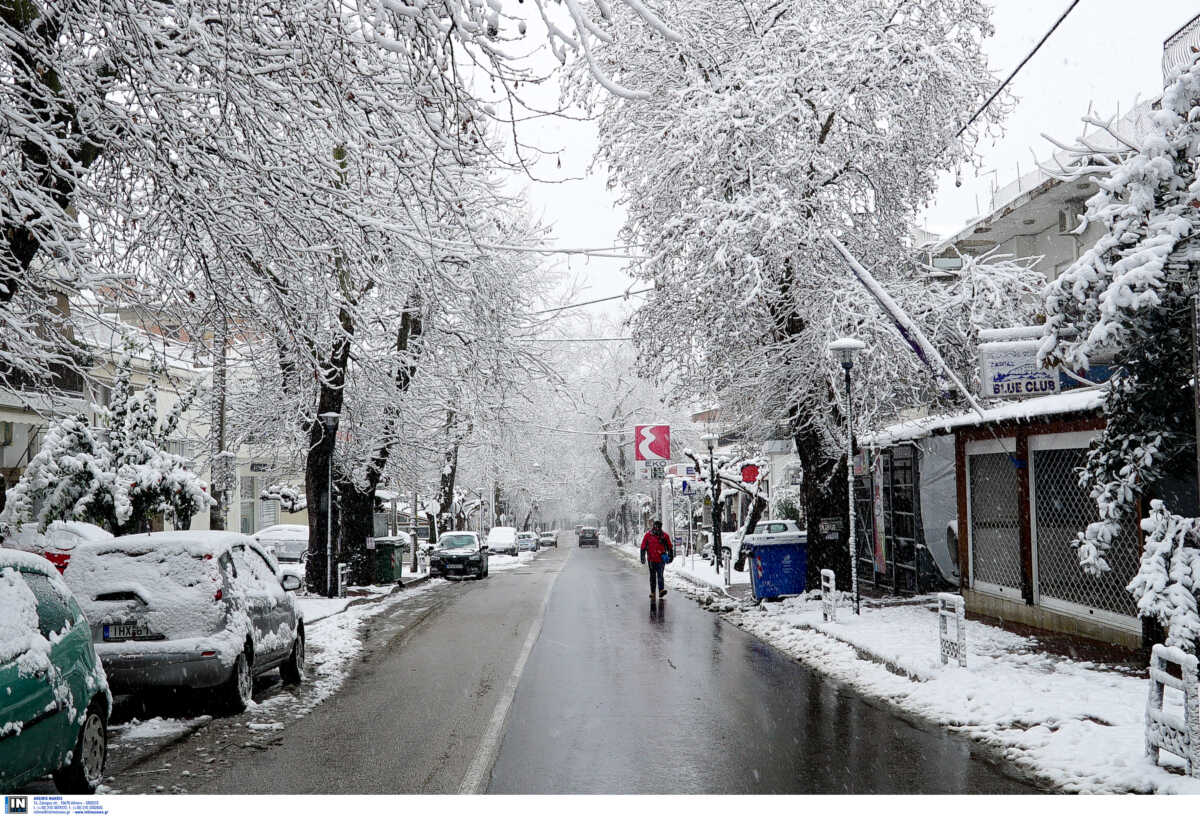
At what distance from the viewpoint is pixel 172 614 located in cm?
970

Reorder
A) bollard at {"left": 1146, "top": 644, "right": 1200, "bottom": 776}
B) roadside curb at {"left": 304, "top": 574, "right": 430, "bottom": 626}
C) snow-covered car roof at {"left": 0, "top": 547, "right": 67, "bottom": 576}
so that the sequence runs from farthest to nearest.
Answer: roadside curb at {"left": 304, "top": 574, "right": 430, "bottom": 626}, bollard at {"left": 1146, "top": 644, "right": 1200, "bottom": 776}, snow-covered car roof at {"left": 0, "top": 547, "right": 67, "bottom": 576}

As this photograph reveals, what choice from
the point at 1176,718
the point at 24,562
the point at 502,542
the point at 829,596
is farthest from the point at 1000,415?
the point at 502,542

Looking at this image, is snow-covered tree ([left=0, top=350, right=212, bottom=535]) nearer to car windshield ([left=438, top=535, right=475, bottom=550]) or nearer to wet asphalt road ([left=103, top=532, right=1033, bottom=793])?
wet asphalt road ([left=103, top=532, right=1033, bottom=793])

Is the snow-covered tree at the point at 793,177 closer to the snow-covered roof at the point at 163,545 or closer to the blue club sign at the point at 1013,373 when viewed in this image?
the blue club sign at the point at 1013,373

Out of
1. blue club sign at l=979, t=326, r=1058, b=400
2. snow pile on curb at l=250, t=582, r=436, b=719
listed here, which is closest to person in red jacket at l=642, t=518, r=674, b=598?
snow pile on curb at l=250, t=582, r=436, b=719

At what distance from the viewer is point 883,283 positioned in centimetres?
1853

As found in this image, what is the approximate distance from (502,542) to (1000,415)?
4468 cm

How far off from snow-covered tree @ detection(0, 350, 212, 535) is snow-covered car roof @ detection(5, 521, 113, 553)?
24cm

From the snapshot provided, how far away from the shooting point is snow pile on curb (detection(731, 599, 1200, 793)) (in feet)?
24.4

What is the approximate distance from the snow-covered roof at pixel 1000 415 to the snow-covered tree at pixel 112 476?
1237 centimetres

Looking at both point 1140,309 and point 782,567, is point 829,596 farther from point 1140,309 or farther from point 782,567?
point 1140,309
